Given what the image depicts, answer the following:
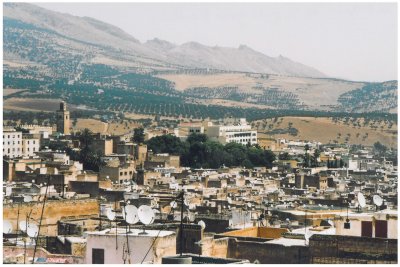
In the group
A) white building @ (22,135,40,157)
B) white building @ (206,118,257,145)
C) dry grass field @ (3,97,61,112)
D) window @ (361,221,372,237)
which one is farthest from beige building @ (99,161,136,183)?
dry grass field @ (3,97,61,112)

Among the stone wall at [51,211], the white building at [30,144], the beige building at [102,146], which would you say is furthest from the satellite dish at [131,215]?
the white building at [30,144]

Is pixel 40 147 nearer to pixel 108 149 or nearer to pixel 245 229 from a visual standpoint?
pixel 108 149

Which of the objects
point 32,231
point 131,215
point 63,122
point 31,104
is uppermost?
point 131,215

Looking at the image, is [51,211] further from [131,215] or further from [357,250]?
[357,250]

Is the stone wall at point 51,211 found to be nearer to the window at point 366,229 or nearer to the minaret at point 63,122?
the window at point 366,229

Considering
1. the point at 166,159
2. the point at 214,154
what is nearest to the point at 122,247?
the point at 166,159

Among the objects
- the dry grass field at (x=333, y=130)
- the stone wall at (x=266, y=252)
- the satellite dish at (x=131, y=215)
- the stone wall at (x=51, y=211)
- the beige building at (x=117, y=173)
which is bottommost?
the dry grass field at (x=333, y=130)

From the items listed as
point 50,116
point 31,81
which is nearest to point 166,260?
point 50,116
